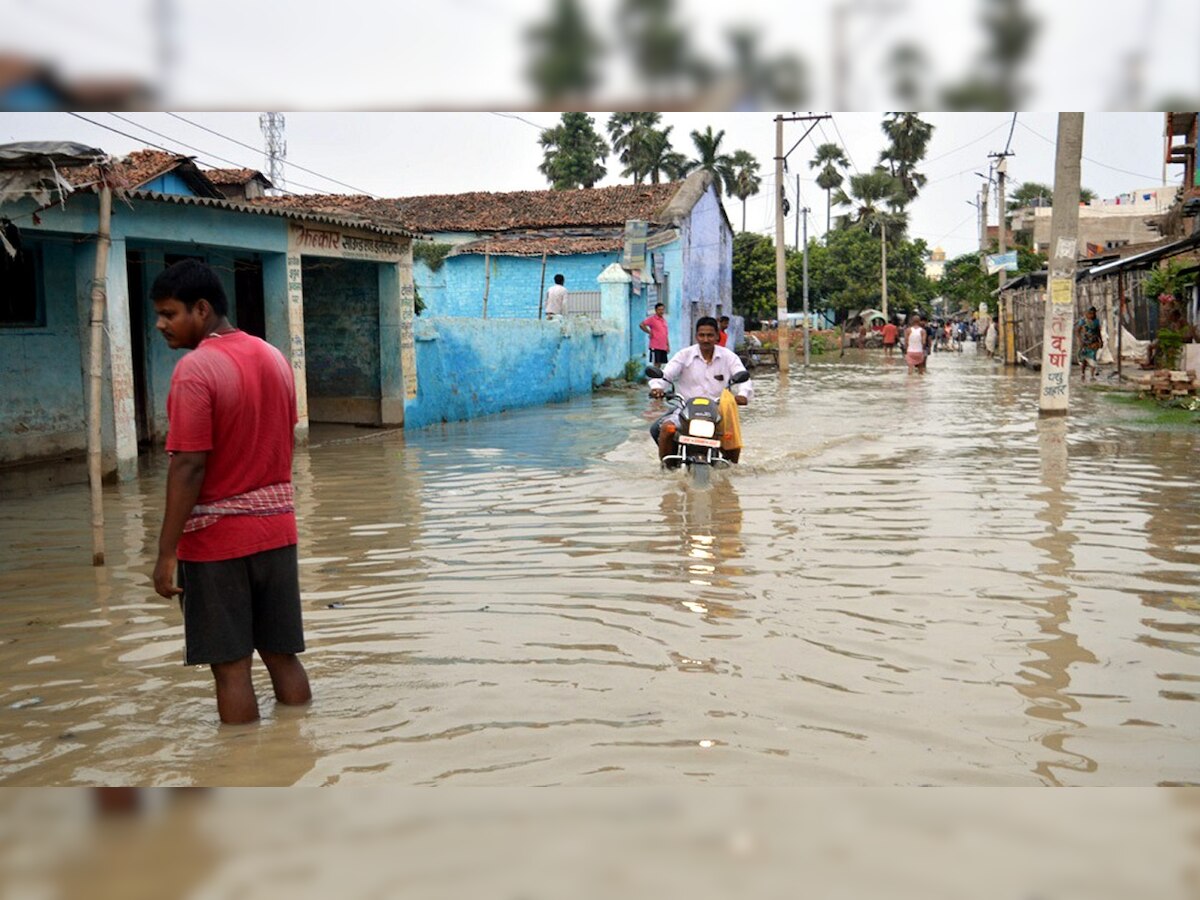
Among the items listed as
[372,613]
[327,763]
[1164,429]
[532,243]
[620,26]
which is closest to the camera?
[620,26]

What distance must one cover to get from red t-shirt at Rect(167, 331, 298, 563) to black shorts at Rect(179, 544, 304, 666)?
5cm

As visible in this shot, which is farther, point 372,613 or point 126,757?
point 372,613

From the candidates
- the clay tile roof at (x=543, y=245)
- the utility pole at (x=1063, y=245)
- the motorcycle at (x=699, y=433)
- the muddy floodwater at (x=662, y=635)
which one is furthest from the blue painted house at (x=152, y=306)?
the clay tile roof at (x=543, y=245)

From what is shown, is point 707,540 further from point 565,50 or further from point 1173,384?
point 1173,384

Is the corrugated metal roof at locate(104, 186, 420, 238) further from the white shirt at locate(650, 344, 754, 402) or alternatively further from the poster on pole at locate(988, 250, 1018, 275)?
the poster on pole at locate(988, 250, 1018, 275)

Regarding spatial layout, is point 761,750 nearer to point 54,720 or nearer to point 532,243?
point 54,720

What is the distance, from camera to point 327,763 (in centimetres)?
404

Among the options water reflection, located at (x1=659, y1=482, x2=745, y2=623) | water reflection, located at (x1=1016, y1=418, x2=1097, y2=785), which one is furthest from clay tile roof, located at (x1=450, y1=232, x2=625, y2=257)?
water reflection, located at (x1=1016, y1=418, x2=1097, y2=785)

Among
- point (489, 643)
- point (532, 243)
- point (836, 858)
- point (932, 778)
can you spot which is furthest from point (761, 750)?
point (532, 243)

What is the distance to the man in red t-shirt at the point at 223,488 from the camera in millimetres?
3998

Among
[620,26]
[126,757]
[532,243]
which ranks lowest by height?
[126,757]

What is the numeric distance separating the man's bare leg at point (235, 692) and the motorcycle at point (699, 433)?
6.01m

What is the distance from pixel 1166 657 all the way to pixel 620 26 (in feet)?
13.6

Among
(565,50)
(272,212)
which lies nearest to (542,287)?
(272,212)
